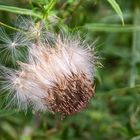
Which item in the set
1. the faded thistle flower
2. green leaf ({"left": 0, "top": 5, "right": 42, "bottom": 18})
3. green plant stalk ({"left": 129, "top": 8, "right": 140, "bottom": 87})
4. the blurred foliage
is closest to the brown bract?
the faded thistle flower

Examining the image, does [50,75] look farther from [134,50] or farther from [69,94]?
[134,50]

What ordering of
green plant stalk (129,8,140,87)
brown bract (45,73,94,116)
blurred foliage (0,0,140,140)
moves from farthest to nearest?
green plant stalk (129,8,140,87) < blurred foliage (0,0,140,140) < brown bract (45,73,94,116)

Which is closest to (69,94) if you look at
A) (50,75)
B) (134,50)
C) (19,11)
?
(50,75)

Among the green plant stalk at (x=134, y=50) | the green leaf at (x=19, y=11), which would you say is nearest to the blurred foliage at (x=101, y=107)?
the green plant stalk at (x=134, y=50)

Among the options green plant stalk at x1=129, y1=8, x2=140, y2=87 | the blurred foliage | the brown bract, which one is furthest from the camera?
green plant stalk at x1=129, y1=8, x2=140, y2=87

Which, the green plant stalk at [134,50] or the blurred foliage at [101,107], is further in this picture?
the green plant stalk at [134,50]

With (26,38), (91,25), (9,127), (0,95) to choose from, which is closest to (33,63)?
(26,38)

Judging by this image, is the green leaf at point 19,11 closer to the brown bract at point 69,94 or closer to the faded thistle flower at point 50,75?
the faded thistle flower at point 50,75

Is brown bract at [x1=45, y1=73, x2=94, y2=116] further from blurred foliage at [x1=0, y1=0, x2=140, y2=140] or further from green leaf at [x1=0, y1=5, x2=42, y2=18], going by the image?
blurred foliage at [x1=0, y1=0, x2=140, y2=140]
